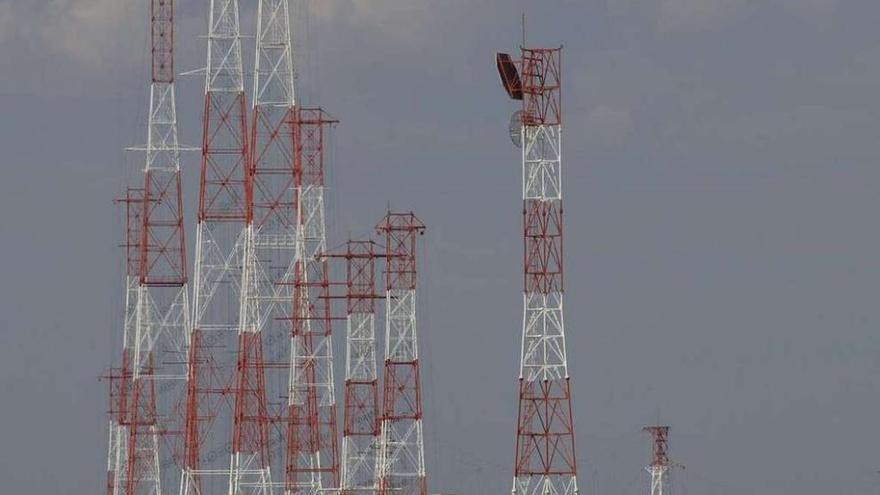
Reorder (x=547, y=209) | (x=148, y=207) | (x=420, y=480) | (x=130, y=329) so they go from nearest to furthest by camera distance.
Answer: (x=547, y=209), (x=420, y=480), (x=148, y=207), (x=130, y=329)

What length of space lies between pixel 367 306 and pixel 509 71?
20.6m

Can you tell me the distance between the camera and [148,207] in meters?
156

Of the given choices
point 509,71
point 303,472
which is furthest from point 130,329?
point 509,71

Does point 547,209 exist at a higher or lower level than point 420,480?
higher

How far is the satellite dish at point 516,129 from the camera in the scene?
5212 inches

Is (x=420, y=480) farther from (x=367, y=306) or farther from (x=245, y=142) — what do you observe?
(x=245, y=142)

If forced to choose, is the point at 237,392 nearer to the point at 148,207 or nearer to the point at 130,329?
the point at 148,207

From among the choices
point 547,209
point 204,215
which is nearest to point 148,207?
point 204,215

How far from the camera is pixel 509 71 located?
132m

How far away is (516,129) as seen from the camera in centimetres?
13288

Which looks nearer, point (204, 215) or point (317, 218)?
point (204, 215)

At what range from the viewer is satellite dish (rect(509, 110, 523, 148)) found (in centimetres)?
13238

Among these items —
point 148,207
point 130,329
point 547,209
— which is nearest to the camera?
point 547,209

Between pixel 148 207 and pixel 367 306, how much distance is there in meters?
13.1
